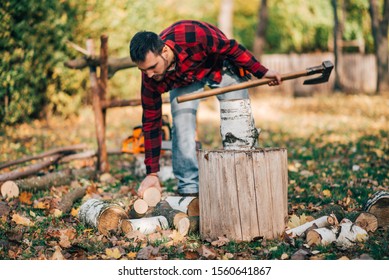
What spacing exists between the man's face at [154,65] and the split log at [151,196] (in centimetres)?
95

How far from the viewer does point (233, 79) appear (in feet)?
15.7

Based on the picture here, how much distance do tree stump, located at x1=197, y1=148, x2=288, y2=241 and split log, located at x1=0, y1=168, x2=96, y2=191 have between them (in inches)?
90.1

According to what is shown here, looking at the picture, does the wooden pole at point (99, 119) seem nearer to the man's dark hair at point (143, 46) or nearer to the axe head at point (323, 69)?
the man's dark hair at point (143, 46)

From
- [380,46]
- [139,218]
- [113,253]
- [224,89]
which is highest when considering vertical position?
[380,46]

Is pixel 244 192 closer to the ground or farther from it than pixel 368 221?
farther from it

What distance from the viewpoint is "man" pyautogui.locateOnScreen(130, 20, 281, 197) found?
407 centimetres

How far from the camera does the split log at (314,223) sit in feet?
12.7

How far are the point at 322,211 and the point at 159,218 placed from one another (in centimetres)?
127

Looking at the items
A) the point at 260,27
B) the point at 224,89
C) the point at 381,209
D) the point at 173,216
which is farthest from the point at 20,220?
the point at 260,27

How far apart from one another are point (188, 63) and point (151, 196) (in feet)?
3.73

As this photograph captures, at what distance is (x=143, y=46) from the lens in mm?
3920

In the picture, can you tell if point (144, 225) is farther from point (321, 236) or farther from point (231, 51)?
point (231, 51)
